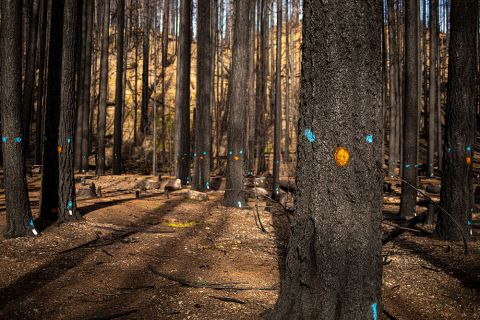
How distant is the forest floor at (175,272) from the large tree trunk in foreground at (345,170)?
84 cm

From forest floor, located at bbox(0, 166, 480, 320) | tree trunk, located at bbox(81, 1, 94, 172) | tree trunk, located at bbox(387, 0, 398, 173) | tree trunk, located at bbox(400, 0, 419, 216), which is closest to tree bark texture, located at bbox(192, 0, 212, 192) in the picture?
forest floor, located at bbox(0, 166, 480, 320)

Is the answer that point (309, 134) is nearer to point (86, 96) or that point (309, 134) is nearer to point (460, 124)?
point (460, 124)

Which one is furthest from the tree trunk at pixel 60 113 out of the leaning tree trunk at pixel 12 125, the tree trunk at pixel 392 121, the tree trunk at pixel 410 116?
the tree trunk at pixel 392 121

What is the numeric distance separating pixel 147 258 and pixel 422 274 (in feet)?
12.6

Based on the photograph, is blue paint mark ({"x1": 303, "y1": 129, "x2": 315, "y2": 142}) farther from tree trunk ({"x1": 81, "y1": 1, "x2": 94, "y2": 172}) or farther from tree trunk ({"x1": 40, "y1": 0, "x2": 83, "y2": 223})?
tree trunk ({"x1": 81, "y1": 1, "x2": 94, "y2": 172})

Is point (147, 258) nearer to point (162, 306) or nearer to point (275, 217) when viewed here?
point (162, 306)

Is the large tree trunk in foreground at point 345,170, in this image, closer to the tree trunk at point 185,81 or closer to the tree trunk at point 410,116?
the tree trunk at point 410,116

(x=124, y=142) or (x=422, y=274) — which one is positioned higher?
(x=124, y=142)

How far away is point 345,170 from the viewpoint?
233 cm

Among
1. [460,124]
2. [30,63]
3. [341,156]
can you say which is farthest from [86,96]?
[341,156]

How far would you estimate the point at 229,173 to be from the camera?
9.12 m

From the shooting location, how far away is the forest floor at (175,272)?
3191 mm

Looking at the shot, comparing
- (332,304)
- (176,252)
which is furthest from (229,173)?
(332,304)

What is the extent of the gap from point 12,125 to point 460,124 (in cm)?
735
